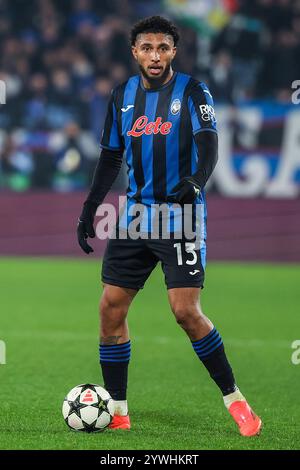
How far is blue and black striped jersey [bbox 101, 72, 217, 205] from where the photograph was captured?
522 centimetres

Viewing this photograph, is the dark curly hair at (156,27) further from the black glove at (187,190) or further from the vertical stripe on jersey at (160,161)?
the black glove at (187,190)

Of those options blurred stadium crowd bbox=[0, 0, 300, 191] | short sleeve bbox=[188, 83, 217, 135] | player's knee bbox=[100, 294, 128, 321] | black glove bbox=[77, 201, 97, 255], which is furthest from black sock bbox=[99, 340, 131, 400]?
blurred stadium crowd bbox=[0, 0, 300, 191]

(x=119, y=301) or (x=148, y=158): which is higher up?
(x=148, y=158)

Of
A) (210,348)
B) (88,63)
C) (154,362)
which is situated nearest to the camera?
(210,348)

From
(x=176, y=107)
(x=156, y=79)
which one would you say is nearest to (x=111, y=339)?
(x=176, y=107)

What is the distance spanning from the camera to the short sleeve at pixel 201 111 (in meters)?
5.11

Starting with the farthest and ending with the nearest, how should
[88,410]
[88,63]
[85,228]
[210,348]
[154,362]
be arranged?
1. [88,63]
2. [154,362]
3. [85,228]
4. [210,348]
5. [88,410]

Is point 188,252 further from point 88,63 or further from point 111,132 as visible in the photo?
point 88,63

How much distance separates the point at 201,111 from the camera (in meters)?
5.12

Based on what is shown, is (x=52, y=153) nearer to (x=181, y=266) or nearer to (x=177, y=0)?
(x=177, y=0)

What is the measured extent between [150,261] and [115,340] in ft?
1.44

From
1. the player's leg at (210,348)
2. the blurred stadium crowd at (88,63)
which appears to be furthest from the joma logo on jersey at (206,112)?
the blurred stadium crowd at (88,63)

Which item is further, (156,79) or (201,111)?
(156,79)
